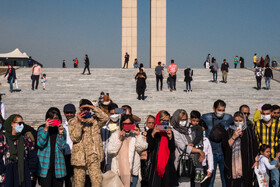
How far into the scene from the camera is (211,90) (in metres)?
19.0

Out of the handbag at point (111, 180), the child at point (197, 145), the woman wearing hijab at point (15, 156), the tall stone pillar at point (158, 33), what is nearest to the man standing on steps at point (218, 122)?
the child at point (197, 145)

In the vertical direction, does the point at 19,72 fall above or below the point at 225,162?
above

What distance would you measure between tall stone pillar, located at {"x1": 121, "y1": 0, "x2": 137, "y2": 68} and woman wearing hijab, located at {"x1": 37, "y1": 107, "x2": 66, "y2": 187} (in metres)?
33.6

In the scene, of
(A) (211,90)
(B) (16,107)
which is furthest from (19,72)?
(A) (211,90)

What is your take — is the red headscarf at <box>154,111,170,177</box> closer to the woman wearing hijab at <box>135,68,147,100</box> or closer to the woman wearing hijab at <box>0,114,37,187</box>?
the woman wearing hijab at <box>0,114,37,187</box>

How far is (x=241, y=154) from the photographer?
5.51m

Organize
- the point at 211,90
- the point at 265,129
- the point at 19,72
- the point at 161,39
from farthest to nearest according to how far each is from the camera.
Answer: the point at 161,39, the point at 19,72, the point at 211,90, the point at 265,129

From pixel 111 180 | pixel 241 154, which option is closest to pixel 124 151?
pixel 111 180

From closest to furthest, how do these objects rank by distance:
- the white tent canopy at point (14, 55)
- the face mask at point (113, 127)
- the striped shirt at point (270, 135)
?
the striped shirt at point (270, 135) < the face mask at point (113, 127) < the white tent canopy at point (14, 55)

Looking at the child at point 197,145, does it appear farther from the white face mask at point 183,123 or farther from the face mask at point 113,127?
the face mask at point 113,127

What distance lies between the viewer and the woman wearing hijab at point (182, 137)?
17.2 feet

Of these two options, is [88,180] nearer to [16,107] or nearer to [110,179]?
[110,179]

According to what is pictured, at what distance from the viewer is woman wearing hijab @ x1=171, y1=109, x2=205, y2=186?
17.2ft

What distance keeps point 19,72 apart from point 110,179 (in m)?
22.4
